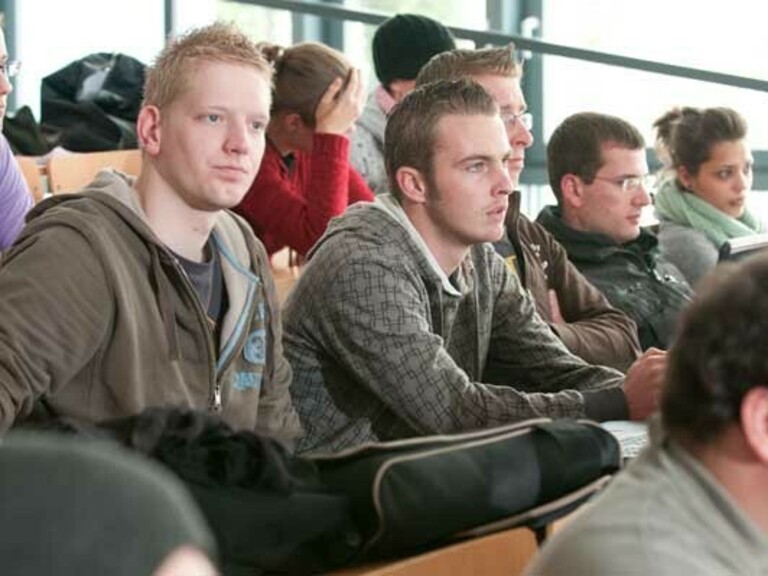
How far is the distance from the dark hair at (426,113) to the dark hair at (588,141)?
114cm

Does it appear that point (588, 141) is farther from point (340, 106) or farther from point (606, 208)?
point (340, 106)

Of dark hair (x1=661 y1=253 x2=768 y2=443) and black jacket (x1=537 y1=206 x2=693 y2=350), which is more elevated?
dark hair (x1=661 y1=253 x2=768 y2=443)

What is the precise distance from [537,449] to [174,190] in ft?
2.82

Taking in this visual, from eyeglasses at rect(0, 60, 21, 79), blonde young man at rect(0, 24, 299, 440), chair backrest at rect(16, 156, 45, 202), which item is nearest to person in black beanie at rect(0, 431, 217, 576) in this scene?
blonde young man at rect(0, 24, 299, 440)

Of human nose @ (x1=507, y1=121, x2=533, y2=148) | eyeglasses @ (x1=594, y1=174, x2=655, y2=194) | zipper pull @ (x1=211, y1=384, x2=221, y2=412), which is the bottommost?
zipper pull @ (x1=211, y1=384, x2=221, y2=412)

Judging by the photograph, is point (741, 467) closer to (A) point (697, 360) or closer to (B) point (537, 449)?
(A) point (697, 360)

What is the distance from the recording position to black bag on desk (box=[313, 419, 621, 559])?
1.80 meters

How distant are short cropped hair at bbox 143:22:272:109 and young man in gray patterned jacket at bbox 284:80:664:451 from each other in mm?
366

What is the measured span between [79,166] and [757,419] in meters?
3.53

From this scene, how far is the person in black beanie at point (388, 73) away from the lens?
4641 millimetres

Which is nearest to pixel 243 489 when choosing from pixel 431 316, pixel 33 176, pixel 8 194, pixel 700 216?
pixel 431 316

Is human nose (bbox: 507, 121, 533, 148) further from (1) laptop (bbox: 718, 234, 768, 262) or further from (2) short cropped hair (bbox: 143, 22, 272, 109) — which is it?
(2) short cropped hair (bbox: 143, 22, 272, 109)

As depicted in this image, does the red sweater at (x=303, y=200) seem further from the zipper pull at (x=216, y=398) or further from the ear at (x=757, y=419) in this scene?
the ear at (x=757, y=419)

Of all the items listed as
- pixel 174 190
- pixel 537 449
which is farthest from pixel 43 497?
pixel 174 190
